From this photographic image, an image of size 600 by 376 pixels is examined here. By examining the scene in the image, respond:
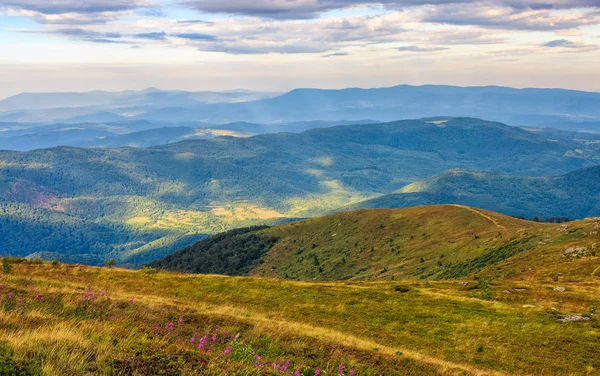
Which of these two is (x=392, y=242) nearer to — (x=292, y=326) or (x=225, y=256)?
(x=225, y=256)

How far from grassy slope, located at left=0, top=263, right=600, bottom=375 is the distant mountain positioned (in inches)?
616

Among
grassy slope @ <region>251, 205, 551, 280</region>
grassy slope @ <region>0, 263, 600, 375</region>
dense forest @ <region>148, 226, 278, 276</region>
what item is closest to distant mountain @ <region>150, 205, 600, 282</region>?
grassy slope @ <region>251, 205, 551, 280</region>

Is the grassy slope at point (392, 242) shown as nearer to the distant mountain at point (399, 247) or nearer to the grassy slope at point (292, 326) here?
the distant mountain at point (399, 247)

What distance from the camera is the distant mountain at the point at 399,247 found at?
49344 millimetres

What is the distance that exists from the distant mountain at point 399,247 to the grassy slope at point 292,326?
15635mm

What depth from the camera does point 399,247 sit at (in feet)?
276

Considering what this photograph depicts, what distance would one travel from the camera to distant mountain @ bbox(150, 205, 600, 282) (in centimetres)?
4934

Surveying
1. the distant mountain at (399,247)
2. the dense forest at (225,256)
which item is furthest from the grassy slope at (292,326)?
the dense forest at (225,256)

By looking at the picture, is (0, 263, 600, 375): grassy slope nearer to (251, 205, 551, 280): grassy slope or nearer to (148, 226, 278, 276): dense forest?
(251, 205, 551, 280): grassy slope

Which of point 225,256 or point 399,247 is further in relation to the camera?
point 225,256

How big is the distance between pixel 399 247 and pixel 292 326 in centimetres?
6659

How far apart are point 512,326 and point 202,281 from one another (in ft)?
60.8

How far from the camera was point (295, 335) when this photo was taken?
1817cm

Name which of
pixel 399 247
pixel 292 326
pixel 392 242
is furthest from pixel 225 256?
pixel 292 326
